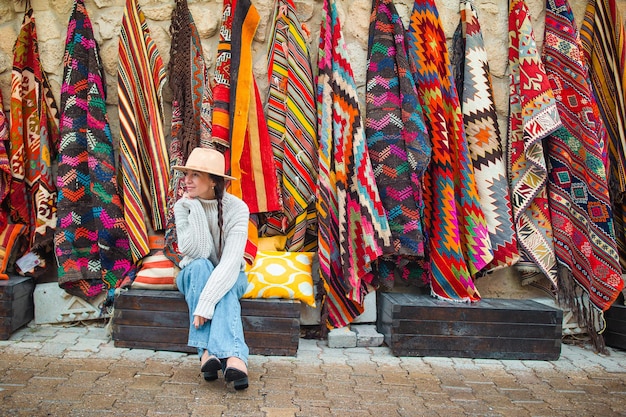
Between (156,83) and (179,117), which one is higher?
(156,83)

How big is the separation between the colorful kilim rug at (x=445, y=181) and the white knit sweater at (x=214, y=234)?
1.18 m

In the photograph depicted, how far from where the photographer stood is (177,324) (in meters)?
2.71

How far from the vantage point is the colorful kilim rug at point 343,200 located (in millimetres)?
2953

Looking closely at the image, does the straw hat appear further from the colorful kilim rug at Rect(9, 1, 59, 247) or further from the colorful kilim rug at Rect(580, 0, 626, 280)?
the colorful kilim rug at Rect(580, 0, 626, 280)

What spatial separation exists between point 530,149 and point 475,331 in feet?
3.59

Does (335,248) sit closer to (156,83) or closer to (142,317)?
(142,317)

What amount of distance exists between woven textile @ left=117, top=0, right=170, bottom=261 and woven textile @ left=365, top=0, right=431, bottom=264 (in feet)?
4.00

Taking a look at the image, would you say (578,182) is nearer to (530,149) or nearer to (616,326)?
(530,149)

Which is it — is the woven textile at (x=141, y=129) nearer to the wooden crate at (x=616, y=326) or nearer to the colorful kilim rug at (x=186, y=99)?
the colorful kilim rug at (x=186, y=99)

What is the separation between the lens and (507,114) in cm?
331

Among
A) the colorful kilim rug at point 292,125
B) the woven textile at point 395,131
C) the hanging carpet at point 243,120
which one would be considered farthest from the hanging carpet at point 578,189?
the hanging carpet at point 243,120

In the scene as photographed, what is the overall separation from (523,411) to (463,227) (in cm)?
116

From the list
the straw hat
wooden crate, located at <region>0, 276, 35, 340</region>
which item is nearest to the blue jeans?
the straw hat

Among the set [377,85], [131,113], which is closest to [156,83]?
[131,113]
